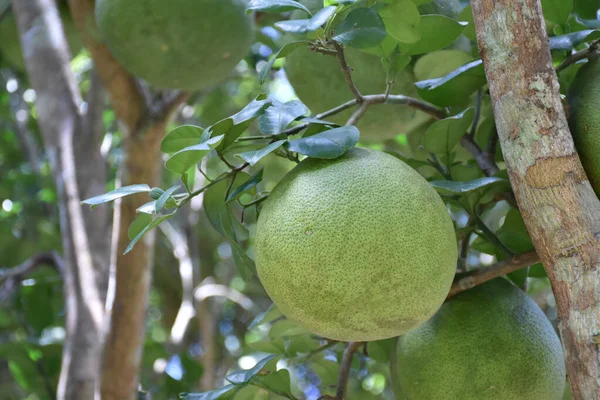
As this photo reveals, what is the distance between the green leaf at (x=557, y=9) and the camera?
38.6 inches

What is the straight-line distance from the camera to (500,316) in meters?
0.97

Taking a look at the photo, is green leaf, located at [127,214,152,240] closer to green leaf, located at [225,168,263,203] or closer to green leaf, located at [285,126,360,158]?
green leaf, located at [225,168,263,203]

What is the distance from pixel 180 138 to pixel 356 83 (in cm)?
41

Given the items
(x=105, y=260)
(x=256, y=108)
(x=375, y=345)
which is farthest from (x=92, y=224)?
(x=256, y=108)

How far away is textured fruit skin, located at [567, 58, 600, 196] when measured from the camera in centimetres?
81

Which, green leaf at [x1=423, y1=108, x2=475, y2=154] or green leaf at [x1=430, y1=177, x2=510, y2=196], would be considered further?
green leaf at [x1=423, y1=108, x2=475, y2=154]

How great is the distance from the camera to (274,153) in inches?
36.5

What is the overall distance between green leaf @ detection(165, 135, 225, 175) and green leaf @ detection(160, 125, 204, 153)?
118 mm

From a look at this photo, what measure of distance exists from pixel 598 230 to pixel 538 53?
0.21 m

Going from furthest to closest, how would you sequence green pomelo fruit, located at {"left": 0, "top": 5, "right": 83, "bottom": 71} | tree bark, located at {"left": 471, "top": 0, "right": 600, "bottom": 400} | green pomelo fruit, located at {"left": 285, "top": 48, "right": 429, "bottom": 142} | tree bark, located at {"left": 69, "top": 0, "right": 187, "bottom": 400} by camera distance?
green pomelo fruit, located at {"left": 0, "top": 5, "right": 83, "bottom": 71} < tree bark, located at {"left": 69, "top": 0, "right": 187, "bottom": 400} < green pomelo fruit, located at {"left": 285, "top": 48, "right": 429, "bottom": 142} < tree bark, located at {"left": 471, "top": 0, "right": 600, "bottom": 400}

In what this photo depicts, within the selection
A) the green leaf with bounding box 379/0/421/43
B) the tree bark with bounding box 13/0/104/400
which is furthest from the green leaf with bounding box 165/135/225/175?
the tree bark with bounding box 13/0/104/400

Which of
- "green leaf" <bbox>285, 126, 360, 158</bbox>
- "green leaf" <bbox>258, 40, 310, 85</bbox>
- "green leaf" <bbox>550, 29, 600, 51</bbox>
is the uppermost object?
"green leaf" <bbox>258, 40, 310, 85</bbox>

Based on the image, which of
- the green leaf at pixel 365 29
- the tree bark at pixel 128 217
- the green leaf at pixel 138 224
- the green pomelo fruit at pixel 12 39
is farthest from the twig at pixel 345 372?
the green pomelo fruit at pixel 12 39

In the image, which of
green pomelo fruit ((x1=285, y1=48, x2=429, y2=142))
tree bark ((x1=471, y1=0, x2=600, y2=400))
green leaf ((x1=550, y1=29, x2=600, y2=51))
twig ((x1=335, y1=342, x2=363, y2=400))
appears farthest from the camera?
green pomelo fruit ((x1=285, y1=48, x2=429, y2=142))
